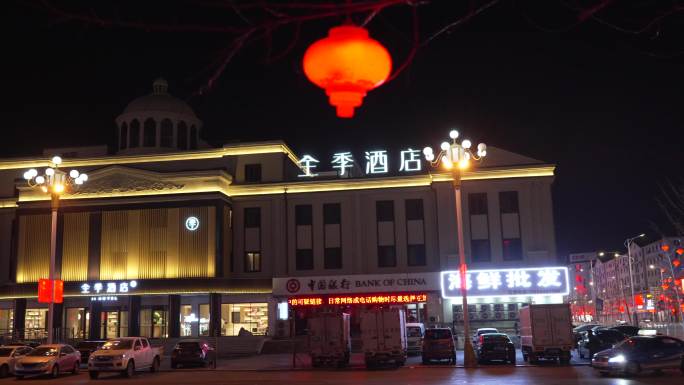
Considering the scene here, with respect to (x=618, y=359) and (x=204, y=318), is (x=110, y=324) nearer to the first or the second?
(x=204, y=318)

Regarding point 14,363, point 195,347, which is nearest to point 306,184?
point 195,347

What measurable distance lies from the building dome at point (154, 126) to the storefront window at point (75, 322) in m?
10.9

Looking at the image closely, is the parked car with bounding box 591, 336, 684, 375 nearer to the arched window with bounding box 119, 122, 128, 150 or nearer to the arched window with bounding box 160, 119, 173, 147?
the arched window with bounding box 160, 119, 173, 147

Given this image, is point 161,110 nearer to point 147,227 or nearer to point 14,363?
point 147,227

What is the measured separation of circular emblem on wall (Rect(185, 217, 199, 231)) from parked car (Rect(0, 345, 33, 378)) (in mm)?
15107

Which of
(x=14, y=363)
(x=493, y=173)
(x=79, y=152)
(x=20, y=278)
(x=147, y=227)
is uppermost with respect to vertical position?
(x=79, y=152)

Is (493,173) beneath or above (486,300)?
above

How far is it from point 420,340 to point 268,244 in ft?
44.0

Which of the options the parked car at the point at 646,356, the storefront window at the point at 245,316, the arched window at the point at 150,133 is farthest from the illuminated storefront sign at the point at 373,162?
the parked car at the point at 646,356

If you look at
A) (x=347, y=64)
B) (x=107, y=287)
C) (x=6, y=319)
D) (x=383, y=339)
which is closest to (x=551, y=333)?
(x=383, y=339)

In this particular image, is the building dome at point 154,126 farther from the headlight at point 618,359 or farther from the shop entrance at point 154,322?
the headlight at point 618,359

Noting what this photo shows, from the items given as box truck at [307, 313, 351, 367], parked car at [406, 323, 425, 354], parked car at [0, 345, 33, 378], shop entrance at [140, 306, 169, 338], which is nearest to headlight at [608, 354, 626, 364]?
box truck at [307, 313, 351, 367]

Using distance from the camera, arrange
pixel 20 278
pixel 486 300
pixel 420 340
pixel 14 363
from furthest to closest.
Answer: pixel 20 278
pixel 486 300
pixel 420 340
pixel 14 363

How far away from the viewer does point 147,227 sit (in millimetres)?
42406
